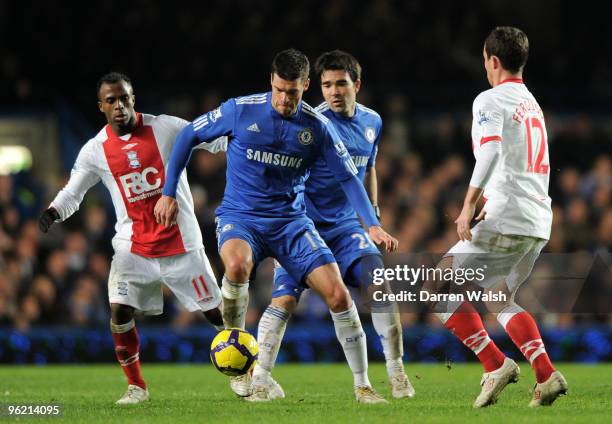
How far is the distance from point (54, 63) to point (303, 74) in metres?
11.3

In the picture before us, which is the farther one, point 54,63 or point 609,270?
point 54,63

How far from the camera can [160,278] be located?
858 centimetres

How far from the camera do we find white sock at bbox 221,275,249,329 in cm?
796

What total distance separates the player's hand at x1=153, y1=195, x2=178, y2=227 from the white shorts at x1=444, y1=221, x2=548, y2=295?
6.03ft

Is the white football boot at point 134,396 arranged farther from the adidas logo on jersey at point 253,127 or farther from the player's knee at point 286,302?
the adidas logo on jersey at point 253,127

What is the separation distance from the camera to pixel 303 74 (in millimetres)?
7754

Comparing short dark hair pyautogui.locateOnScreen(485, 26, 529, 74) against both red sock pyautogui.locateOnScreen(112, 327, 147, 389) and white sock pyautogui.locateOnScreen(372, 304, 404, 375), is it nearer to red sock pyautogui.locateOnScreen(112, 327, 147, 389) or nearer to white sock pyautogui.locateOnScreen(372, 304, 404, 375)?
white sock pyautogui.locateOnScreen(372, 304, 404, 375)

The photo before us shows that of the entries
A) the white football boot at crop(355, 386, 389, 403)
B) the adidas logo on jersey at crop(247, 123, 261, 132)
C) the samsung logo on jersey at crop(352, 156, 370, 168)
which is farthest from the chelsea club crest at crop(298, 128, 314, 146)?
the white football boot at crop(355, 386, 389, 403)

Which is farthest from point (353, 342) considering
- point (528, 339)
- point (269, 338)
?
point (528, 339)

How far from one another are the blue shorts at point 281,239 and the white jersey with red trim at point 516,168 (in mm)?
1188

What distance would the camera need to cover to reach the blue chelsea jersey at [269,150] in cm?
791

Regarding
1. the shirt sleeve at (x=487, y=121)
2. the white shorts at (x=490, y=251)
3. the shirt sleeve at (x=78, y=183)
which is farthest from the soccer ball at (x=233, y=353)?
the shirt sleeve at (x=487, y=121)

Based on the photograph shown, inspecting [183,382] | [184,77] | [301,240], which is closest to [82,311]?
[183,382]

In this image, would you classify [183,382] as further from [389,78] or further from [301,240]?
[389,78]
